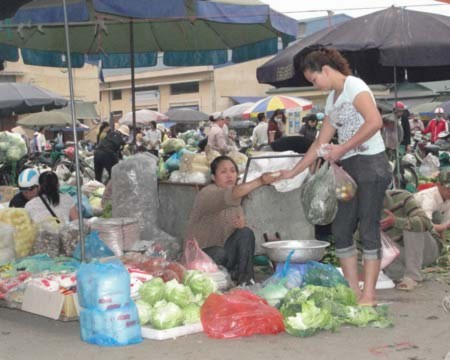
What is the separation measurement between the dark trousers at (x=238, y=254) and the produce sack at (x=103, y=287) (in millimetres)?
1448

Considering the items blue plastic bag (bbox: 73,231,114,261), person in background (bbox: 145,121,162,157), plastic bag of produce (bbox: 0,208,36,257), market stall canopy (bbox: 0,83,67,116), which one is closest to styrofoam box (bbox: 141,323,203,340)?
blue plastic bag (bbox: 73,231,114,261)

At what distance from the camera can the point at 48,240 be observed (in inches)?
267

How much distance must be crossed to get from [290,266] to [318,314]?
95 centimetres

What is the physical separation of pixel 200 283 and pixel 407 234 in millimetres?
1866

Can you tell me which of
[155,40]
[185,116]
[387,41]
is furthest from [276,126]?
[185,116]

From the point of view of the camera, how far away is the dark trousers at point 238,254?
5836 millimetres

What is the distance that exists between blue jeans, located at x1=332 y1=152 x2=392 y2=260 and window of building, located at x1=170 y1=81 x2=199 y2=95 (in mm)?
43272

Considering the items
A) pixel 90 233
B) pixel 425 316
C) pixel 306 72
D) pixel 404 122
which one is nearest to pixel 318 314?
pixel 425 316

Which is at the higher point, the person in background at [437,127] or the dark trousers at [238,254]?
the person in background at [437,127]

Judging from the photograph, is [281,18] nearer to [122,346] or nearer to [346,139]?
[346,139]

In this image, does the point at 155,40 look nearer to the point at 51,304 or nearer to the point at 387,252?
the point at 387,252

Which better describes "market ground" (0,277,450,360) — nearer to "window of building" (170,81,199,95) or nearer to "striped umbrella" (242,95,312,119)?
"striped umbrella" (242,95,312,119)

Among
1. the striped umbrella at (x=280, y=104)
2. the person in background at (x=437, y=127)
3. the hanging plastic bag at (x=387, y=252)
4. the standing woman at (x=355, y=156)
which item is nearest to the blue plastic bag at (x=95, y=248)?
the standing woman at (x=355, y=156)

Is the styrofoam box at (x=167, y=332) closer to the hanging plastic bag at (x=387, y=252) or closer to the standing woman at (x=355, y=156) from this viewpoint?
the standing woman at (x=355, y=156)
